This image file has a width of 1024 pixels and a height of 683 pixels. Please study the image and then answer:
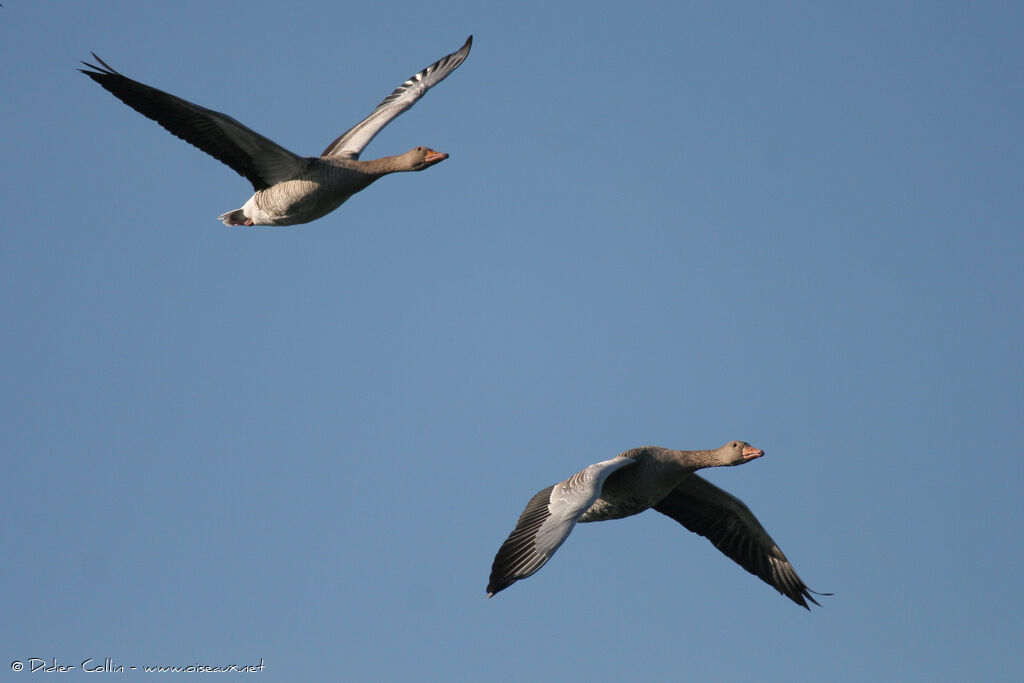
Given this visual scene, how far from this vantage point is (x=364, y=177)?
16.8m

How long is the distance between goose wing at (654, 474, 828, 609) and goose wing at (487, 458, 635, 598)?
240 cm

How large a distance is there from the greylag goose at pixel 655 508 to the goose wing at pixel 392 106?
5.81 m

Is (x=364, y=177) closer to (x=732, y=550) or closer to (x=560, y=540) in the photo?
(x=560, y=540)

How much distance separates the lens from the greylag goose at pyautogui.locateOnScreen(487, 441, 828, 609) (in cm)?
1403

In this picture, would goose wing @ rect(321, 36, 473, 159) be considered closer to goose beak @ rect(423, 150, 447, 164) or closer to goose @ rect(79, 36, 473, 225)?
goose @ rect(79, 36, 473, 225)

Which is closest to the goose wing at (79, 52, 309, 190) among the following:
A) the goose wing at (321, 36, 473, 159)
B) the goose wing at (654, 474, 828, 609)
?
the goose wing at (321, 36, 473, 159)

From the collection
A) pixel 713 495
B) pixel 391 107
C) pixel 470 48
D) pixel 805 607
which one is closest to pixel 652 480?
pixel 713 495

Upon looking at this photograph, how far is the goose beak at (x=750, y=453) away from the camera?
54.8ft

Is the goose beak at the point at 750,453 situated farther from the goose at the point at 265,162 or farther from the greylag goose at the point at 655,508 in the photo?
the goose at the point at 265,162

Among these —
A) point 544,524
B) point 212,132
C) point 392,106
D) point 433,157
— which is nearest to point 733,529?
point 544,524

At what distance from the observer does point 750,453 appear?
16734 millimetres

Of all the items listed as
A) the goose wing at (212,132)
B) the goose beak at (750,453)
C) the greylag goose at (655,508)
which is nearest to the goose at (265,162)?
the goose wing at (212,132)

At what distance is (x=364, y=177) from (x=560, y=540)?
5.81 metres

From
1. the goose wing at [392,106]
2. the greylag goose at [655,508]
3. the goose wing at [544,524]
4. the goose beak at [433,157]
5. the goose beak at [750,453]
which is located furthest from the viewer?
the goose wing at [392,106]
